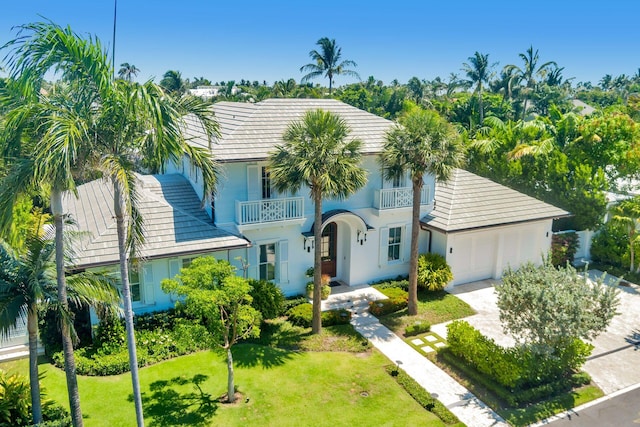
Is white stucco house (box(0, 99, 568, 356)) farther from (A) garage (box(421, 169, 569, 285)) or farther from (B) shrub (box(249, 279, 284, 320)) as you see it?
(B) shrub (box(249, 279, 284, 320))

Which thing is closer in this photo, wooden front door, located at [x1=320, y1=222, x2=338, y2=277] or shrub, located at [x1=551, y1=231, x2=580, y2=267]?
wooden front door, located at [x1=320, y1=222, x2=338, y2=277]

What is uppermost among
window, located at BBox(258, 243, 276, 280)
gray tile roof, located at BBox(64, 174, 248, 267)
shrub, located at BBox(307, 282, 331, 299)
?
gray tile roof, located at BBox(64, 174, 248, 267)

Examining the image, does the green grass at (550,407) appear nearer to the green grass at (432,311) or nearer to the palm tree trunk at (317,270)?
the green grass at (432,311)

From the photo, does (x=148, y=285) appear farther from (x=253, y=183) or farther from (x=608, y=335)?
(x=608, y=335)

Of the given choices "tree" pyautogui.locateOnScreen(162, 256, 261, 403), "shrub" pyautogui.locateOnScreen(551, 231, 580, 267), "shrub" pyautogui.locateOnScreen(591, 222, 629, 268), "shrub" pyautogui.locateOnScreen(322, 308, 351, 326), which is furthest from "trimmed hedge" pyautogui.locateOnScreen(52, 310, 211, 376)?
"shrub" pyautogui.locateOnScreen(591, 222, 629, 268)

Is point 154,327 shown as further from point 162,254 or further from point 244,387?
point 244,387

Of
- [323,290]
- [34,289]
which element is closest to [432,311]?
[323,290]

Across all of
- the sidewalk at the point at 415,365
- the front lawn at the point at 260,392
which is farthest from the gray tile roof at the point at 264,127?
the front lawn at the point at 260,392
